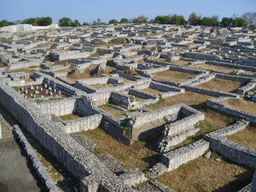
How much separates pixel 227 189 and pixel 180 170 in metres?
1.86

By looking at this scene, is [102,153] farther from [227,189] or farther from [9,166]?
[227,189]

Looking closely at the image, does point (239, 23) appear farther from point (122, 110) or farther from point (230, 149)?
point (230, 149)

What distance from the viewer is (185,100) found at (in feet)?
59.0

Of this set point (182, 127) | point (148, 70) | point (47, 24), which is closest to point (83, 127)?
point (182, 127)

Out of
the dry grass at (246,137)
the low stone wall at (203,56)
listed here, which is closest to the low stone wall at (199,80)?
the low stone wall at (203,56)

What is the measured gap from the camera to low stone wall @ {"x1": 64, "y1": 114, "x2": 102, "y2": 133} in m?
13.6

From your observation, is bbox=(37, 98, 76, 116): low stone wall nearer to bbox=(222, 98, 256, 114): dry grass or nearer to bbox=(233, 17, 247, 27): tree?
bbox=(222, 98, 256, 114): dry grass

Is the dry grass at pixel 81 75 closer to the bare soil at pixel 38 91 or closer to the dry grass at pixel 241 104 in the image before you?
the bare soil at pixel 38 91

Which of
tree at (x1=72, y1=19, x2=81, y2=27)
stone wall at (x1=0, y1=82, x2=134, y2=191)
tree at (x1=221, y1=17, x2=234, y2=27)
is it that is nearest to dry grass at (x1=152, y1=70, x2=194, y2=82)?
stone wall at (x1=0, y1=82, x2=134, y2=191)

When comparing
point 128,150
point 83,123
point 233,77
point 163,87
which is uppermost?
point 233,77

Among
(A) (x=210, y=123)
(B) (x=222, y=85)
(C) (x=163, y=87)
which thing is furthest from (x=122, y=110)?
(B) (x=222, y=85)

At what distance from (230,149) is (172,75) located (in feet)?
44.9

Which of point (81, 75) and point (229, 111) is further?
point (81, 75)

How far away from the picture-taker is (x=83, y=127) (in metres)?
14.1
